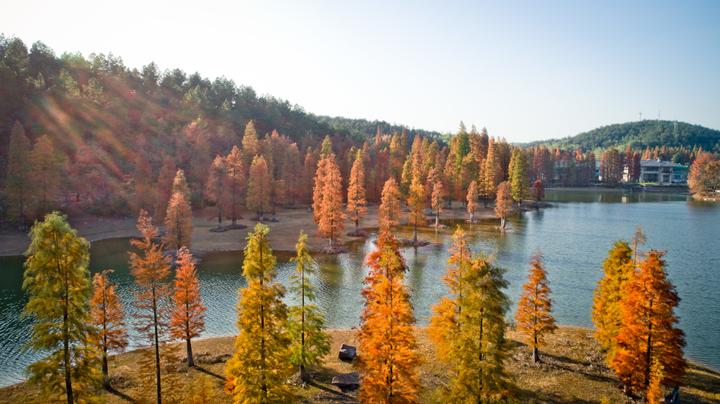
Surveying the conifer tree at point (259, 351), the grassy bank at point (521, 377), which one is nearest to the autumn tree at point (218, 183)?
the grassy bank at point (521, 377)

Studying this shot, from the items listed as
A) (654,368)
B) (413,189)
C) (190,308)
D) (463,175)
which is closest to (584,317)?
(654,368)

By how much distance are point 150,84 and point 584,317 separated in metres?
145

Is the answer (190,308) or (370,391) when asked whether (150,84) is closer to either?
(190,308)

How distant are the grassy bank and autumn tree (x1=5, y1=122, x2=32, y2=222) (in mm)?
53147

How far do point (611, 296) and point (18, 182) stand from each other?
85116mm

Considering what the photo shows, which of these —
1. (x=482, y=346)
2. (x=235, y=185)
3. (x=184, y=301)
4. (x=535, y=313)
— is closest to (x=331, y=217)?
(x=235, y=185)

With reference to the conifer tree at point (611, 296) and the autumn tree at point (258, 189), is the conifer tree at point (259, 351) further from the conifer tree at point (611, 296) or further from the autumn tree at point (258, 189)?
the autumn tree at point (258, 189)

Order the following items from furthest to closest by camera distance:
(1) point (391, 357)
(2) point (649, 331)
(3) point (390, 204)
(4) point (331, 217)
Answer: (3) point (390, 204), (4) point (331, 217), (2) point (649, 331), (1) point (391, 357)

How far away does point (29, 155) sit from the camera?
75.2 metres

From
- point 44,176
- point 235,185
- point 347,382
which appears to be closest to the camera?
point 347,382

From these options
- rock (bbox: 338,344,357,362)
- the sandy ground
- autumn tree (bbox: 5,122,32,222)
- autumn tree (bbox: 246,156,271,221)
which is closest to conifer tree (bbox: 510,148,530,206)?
the sandy ground

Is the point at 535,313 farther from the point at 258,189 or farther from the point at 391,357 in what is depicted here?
the point at 258,189

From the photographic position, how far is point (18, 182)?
73.4 m

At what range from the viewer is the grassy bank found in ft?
95.9
